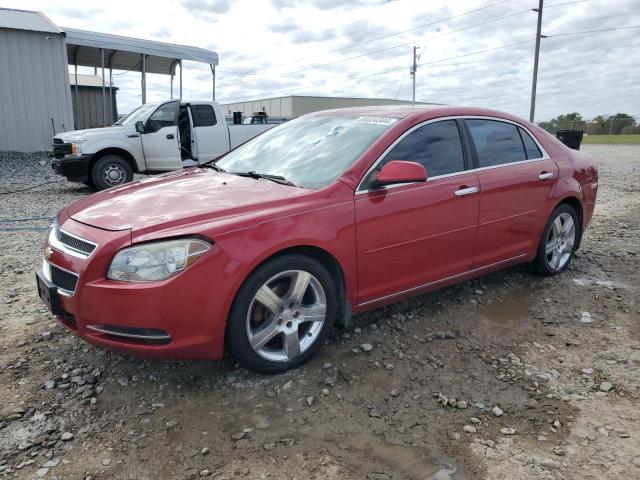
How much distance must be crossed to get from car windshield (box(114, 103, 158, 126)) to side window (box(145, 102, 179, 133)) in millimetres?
174

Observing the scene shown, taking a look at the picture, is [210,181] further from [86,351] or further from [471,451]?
[471,451]

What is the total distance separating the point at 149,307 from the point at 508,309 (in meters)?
2.88

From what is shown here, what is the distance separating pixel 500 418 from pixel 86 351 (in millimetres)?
2587

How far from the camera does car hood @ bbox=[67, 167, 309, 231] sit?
2879 mm

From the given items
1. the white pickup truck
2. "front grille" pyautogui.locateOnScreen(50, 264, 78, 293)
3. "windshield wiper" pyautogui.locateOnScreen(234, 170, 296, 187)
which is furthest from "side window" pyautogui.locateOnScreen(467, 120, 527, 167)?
the white pickup truck

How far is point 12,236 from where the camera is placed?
251 inches

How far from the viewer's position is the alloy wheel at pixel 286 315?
2.97 meters

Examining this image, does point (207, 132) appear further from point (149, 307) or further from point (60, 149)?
point (149, 307)

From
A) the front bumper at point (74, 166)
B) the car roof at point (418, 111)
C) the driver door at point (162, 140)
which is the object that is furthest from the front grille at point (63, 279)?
the driver door at point (162, 140)

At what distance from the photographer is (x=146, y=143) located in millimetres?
10453

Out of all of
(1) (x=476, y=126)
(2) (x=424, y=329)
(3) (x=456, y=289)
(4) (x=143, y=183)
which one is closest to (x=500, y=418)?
(2) (x=424, y=329)

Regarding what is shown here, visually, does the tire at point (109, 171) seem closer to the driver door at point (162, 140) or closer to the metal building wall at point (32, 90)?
the driver door at point (162, 140)

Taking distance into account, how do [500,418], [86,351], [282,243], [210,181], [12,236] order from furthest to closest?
[12,236] < [210,181] < [86,351] < [282,243] < [500,418]

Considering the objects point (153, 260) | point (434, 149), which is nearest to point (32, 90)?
point (434, 149)
